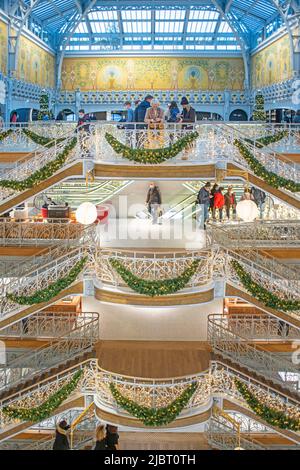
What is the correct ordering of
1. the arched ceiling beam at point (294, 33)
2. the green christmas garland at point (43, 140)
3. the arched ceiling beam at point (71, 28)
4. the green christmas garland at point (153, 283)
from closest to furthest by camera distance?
the green christmas garland at point (153, 283)
the green christmas garland at point (43, 140)
the arched ceiling beam at point (294, 33)
the arched ceiling beam at point (71, 28)

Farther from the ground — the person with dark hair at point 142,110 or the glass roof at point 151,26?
the glass roof at point 151,26

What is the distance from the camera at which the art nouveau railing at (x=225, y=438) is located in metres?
18.3

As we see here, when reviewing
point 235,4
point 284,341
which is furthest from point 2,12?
point 284,341

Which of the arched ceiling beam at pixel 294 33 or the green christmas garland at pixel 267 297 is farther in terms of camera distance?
the arched ceiling beam at pixel 294 33

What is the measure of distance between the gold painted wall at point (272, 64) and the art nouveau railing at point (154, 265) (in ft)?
63.7

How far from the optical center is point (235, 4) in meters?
42.2

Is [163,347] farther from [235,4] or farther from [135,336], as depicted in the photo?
[235,4]

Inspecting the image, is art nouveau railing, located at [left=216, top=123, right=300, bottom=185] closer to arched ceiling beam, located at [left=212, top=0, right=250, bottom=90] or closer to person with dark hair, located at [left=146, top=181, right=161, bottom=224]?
person with dark hair, located at [left=146, top=181, right=161, bottom=224]

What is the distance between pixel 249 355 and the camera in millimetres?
18375

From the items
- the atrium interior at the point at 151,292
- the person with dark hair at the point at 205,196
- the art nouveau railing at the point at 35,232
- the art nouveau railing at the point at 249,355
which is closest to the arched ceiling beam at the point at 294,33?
the atrium interior at the point at 151,292

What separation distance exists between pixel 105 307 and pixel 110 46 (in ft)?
103

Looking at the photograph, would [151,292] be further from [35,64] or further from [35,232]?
[35,64]

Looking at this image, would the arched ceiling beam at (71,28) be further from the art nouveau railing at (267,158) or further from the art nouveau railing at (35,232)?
the art nouveau railing at (267,158)

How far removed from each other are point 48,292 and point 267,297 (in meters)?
6.88
